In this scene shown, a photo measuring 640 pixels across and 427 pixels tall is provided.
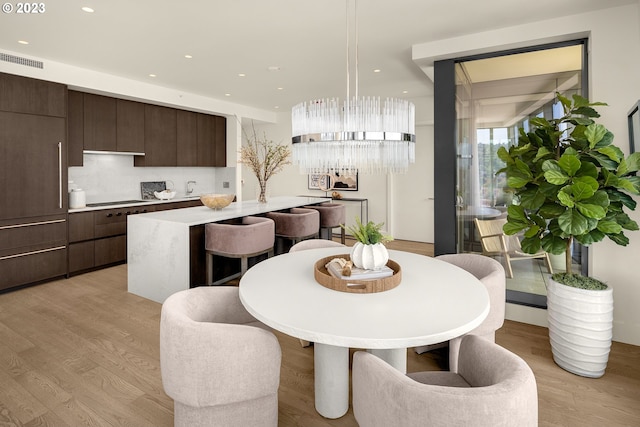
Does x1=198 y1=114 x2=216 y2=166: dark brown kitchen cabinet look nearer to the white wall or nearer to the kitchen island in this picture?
the kitchen island

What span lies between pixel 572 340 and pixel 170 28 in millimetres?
4177

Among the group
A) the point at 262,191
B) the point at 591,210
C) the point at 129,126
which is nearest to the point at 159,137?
the point at 129,126

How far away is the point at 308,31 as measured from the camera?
3.56 meters

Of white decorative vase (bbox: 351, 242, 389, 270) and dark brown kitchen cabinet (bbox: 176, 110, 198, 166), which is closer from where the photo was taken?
white decorative vase (bbox: 351, 242, 389, 270)

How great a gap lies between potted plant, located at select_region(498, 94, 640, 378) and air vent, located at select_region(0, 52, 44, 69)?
5137 mm

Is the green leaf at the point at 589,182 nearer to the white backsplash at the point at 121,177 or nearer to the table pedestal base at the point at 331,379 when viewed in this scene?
the table pedestal base at the point at 331,379

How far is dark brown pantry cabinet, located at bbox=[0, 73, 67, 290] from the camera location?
4055 mm

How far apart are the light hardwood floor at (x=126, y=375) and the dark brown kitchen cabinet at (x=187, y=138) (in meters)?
3.48

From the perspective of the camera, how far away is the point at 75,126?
197 inches

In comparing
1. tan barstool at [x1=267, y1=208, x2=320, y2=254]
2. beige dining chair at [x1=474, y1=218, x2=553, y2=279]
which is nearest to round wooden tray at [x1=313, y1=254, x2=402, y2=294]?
beige dining chair at [x1=474, y1=218, x2=553, y2=279]

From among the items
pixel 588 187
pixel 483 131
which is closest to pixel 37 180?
pixel 483 131

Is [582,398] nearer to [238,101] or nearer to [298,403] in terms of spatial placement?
[298,403]

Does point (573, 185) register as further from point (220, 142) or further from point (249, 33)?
point (220, 142)

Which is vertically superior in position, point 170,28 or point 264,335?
point 170,28
